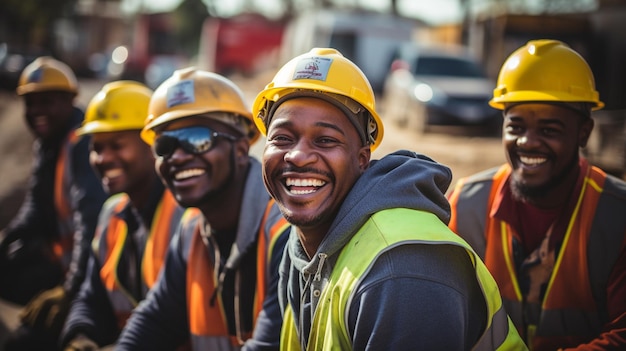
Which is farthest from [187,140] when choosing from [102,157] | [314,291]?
[314,291]

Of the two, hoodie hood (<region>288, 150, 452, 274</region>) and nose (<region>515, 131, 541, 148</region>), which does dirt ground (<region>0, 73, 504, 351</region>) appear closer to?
nose (<region>515, 131, 541, 148</region>)

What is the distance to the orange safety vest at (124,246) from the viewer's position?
386cm

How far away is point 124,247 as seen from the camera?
163 inches

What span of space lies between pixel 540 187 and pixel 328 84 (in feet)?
5.11

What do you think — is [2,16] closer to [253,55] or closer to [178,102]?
[253,55]

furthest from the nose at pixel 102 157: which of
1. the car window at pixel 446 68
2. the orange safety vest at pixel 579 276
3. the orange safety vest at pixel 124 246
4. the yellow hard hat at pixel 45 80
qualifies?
the car window at pixel 446 68

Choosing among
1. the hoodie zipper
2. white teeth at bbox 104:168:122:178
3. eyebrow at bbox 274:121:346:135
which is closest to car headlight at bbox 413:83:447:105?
white teeth at bbox 104:168:122:178

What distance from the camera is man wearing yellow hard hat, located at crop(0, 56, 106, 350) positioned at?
16.0 ft

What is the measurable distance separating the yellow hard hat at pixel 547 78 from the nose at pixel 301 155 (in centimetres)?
163

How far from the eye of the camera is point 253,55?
33875 millimetres

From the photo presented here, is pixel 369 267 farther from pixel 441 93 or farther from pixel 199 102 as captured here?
pixel 441 93

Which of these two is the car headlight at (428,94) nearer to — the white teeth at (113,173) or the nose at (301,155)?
the white teeth at (113,173)

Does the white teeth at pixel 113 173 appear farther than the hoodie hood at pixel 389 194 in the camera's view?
Yes

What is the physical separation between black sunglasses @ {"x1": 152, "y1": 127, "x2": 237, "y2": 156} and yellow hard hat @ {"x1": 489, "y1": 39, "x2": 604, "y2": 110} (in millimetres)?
1608
